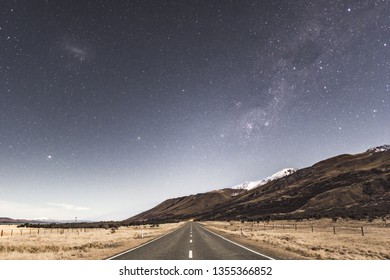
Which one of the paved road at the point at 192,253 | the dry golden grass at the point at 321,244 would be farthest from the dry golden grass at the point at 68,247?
the dry golden grass at the point at 321,244

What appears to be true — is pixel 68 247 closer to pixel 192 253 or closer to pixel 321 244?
pixel 192 253

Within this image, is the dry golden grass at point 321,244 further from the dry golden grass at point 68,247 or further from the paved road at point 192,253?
the dry golden grass at point 68,247

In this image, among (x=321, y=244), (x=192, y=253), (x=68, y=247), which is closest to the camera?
(x=192, y=253)

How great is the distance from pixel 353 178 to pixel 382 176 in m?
16.3

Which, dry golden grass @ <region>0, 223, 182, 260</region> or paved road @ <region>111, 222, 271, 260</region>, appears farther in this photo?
dry golden grass @ <region>0, 223, 182, 260</region>

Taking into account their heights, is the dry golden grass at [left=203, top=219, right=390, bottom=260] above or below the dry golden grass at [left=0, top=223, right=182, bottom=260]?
below

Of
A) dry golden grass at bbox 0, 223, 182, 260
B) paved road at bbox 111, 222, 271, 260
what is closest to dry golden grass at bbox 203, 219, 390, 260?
paved road at bbox 111, 222, 271, 260

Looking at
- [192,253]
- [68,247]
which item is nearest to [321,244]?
[192,253]

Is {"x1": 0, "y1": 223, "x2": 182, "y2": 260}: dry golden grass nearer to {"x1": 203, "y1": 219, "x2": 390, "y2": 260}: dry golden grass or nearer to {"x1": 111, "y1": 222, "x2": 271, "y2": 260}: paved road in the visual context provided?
{"x1": 111, "y1": 222, "x2": 271, "y2": 260}: paved road

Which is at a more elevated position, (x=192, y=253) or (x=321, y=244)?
(x=192, y=253)

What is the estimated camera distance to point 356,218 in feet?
212

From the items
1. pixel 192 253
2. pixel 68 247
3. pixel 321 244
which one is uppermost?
pixel 192 253
